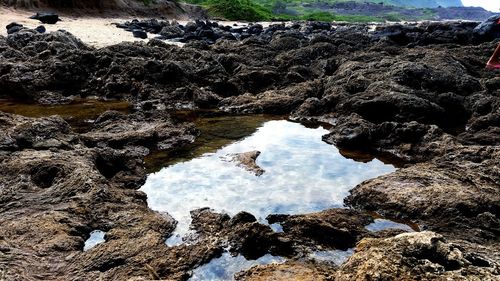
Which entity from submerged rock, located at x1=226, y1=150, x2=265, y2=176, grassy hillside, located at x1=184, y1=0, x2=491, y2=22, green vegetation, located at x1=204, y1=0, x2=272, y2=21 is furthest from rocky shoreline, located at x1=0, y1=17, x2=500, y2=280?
grassy hillside, located at x1=184, y1=0, x2=491, y2=22

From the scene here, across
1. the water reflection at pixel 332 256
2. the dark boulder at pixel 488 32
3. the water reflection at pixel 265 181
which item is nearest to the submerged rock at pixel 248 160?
the water reflection at pixel 265 181

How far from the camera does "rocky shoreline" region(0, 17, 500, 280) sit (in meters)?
5.83

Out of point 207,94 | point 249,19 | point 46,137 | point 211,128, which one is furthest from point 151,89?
point 249,19

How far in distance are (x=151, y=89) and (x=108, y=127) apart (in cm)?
486

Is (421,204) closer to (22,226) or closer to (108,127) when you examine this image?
(22,226)

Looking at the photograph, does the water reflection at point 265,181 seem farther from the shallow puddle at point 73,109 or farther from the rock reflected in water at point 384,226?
the shallow puddle at point 73,109

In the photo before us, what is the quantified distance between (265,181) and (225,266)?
3517 millimetres

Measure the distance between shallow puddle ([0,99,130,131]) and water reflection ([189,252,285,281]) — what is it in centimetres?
869

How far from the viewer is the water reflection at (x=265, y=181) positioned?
8.65 metres

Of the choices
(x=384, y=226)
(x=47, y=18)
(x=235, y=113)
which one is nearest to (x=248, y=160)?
(x=384, y=226)

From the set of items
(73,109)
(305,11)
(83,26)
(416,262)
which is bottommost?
(305,11)

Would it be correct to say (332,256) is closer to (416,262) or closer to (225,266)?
(225,266)

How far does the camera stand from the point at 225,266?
6.47 metres

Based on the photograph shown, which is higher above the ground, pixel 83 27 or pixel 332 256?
pixel 332 256
